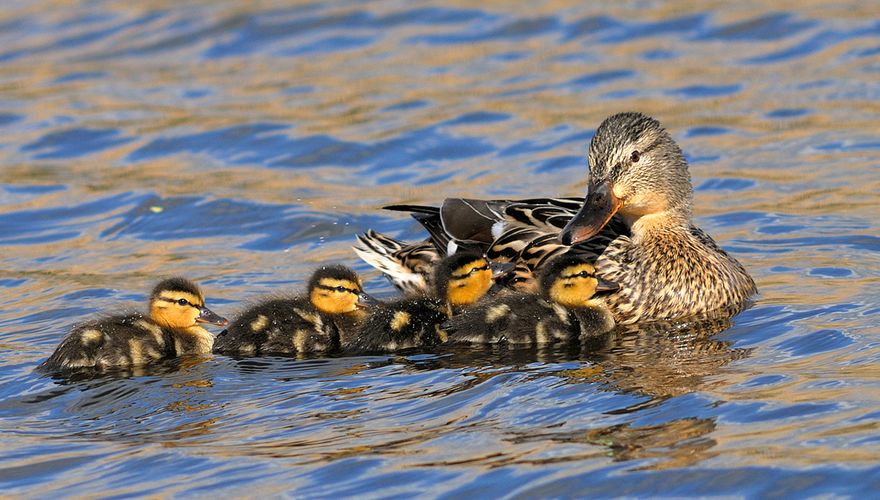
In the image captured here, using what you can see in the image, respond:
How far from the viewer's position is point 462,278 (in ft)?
22.3

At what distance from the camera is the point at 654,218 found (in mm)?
7391

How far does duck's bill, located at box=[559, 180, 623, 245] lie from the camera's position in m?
6.83

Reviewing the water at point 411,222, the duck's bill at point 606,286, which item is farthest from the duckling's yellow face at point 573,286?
the water at point 411,222

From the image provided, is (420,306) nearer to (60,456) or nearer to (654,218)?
(654,218)

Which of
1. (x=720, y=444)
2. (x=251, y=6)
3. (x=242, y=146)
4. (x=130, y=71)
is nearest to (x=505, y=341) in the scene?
(x=720, y=444)

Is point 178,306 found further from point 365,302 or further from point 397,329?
point 397,329

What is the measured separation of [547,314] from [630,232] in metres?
1.05

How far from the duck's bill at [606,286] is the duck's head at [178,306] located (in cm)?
166

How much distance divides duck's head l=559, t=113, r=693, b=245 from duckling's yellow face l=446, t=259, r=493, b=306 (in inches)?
15.2

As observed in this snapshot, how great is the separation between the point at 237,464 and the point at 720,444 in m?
1.59

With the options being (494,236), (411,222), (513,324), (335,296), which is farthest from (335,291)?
(411,222)

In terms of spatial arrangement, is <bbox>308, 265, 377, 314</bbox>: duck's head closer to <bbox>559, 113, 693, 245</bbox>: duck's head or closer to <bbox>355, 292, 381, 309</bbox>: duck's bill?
<bbox>355, 292, 381, 309</bbox>: duck's bill

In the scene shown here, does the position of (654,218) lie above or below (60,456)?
above

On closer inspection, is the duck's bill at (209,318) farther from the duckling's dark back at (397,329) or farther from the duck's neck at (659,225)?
the duck's neck at (659,225)
